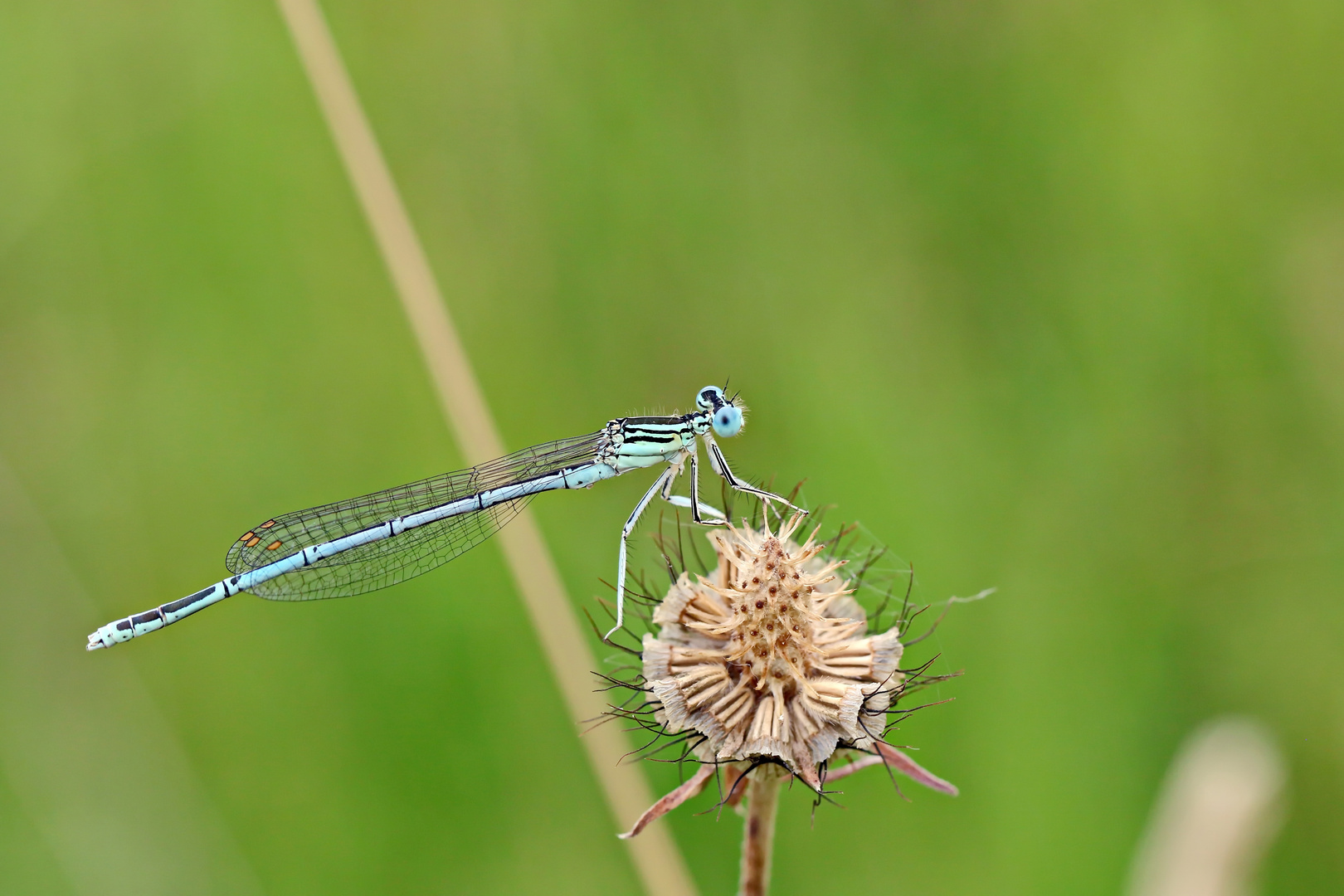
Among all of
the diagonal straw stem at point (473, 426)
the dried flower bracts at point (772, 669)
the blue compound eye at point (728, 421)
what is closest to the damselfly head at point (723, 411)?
the blue compound eye at point (728, 421)

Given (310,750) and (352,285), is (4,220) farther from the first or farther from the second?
(310,750)

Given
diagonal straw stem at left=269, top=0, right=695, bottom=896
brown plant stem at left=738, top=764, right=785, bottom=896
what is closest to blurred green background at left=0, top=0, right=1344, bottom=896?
diagonal straw stem at left=269, top=0, right=695, bottom=896

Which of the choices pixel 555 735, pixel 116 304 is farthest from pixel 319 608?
pixel 116 304

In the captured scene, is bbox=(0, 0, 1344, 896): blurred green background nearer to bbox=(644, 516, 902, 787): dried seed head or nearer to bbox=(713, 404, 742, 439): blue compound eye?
bbox=(713, 404, 742, 439): blue compound eye

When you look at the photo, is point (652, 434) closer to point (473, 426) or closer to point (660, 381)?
point (660, 381)

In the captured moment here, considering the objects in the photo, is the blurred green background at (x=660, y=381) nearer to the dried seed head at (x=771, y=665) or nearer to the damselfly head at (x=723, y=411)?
the damselfly head at (x=723, y=411)

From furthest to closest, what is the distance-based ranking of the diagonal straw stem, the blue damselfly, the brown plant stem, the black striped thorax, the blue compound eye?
the black striped thorax < the blue damselfly < the blue compound eye < the diagonal straw stem < the brown plant stem
